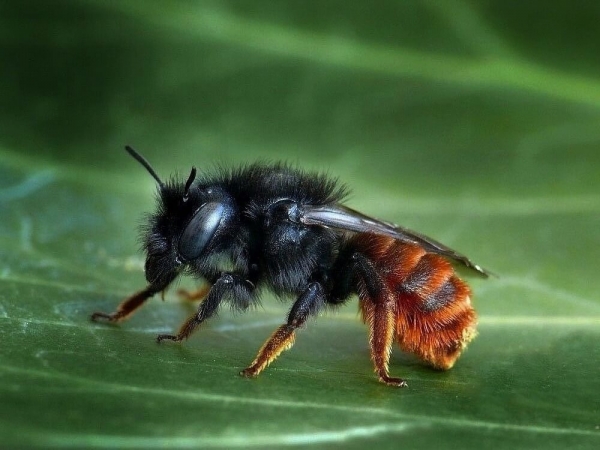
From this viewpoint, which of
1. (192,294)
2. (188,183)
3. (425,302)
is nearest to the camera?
(188,183)

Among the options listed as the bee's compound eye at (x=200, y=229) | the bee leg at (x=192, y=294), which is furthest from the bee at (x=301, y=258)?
the bee leg at (x=192, y=294)

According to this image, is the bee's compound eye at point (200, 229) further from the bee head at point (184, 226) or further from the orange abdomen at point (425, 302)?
the orange abdomen at point (425, 302)

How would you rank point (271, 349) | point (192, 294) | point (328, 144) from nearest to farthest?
point (271, 349) < point (192, 294) < point (328, 144)

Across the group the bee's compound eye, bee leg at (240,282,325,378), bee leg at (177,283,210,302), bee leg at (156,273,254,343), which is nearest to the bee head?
the bee's compound eye

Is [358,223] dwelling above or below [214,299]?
above

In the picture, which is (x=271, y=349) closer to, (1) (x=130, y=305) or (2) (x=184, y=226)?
(2) (x=184, y=226)

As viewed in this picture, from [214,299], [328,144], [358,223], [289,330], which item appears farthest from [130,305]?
[328,144]

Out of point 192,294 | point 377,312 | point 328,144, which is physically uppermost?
point 328,144

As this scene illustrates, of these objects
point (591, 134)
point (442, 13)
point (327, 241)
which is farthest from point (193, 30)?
point (591, 134)
